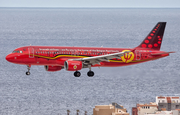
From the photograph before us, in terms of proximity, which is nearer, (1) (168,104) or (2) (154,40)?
(2) (154,40)

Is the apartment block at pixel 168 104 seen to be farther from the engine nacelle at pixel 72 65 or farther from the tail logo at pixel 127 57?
the engine nacelle at pixel 72 65

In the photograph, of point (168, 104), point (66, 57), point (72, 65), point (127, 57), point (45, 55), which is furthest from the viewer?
point (168, 104)

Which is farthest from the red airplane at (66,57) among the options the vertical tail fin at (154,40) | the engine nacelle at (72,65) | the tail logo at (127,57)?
the vertical tail fin at (154,40)

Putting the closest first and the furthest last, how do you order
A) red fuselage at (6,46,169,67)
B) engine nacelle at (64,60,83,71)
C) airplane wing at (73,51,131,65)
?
airplane wing at (73,51,131,65) → engine nacelle at (64,60,83,71) → red fuselage at (6,46,169,67)

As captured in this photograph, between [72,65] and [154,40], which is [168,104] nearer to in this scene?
[154,40]

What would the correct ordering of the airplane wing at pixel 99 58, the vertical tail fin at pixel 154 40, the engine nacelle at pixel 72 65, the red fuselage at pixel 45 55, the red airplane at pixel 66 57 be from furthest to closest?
the vertical tail fin at pixel 154 40
the red fuselage at pixel 45 55
the red airplane at pixel 66 57
the engine nacelle at pixel 72 65
the airplane wing at pixel 99 58

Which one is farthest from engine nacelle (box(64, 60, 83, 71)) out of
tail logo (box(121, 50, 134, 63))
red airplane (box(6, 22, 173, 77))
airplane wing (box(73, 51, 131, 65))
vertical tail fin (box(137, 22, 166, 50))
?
vertical tail fin (box(137, 22, 166, 50))

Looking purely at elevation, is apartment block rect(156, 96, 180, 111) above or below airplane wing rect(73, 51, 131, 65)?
below

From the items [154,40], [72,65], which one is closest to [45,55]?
[72,65]

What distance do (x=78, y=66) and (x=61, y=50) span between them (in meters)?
5.42

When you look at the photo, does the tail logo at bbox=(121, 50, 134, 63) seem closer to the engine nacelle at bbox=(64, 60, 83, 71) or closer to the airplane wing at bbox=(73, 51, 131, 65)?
the airplane wing at bbox=(73, 51, 131, 65)

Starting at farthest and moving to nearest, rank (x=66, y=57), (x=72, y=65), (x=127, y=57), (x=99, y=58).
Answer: (x=127, y=57), (x=66, y=57), (x=99, y=58), (x=72, y=65)

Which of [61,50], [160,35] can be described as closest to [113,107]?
[160,35]

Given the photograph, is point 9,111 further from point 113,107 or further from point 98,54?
point 98,54
